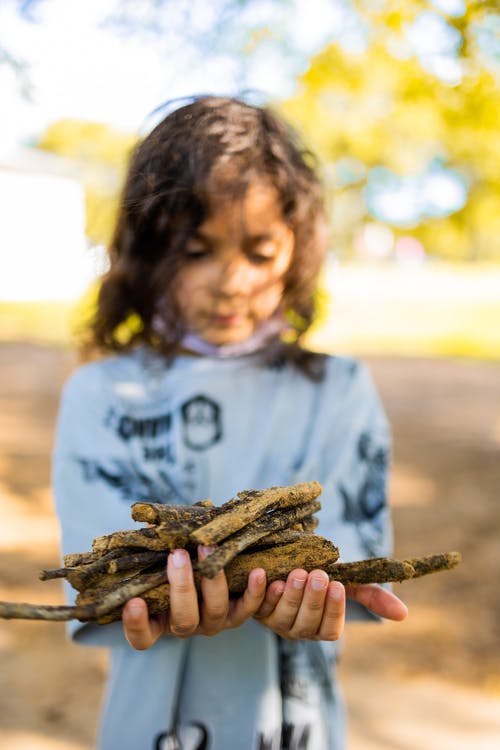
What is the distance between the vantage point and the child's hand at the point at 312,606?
1363mm

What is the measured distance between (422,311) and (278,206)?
19.0m

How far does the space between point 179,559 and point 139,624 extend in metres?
0.15

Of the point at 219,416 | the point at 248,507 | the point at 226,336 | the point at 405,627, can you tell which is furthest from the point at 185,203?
the point at 405,627

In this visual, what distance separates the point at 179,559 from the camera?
1.26 metres

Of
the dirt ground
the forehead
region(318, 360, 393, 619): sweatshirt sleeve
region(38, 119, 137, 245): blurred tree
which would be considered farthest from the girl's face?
region(38, 119, 137, 245): blurred tree

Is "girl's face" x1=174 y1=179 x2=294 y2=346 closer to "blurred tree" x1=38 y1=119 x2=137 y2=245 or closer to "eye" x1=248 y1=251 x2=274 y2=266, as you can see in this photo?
"eye" x1=248 y1=251 x2=274 y2=266

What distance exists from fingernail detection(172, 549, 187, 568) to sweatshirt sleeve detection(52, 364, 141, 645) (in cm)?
52

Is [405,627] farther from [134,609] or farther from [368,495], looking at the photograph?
[134,609]

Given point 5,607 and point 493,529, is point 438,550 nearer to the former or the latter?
point 493,529

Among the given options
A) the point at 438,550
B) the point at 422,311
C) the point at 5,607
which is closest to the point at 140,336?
the point at 5,607

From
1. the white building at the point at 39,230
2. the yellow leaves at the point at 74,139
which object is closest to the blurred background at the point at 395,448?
the white building at the point at 39,230

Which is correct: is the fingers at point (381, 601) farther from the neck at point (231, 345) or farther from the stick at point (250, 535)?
the neck at point (231, 345)

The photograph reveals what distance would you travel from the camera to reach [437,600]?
15.7 feet

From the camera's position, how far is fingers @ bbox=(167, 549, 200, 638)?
4.16 ft
